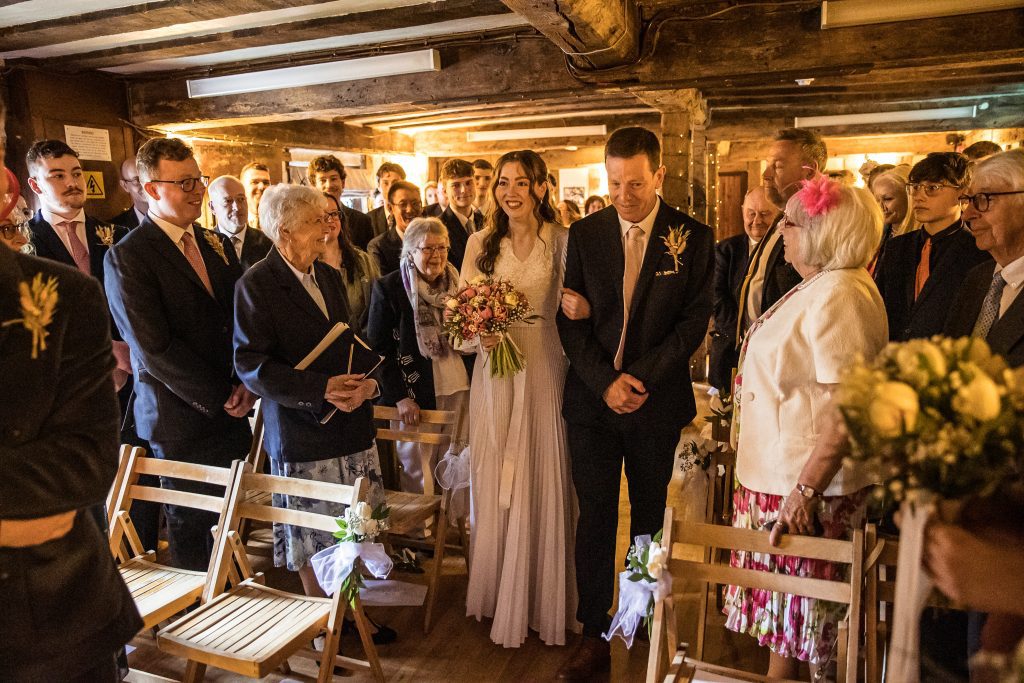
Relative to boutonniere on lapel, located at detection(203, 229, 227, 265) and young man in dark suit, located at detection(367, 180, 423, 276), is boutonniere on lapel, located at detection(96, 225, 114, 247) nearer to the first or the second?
boutonniere on lapel, located at detection(203, 229, 227, 265)

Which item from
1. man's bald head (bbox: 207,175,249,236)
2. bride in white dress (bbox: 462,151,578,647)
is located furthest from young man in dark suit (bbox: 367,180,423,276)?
bride in white dress (bbox: 462,151,578,647)

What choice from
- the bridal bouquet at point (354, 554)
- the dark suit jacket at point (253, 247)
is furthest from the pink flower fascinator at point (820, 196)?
the dark suit jacket at point (253, 247)

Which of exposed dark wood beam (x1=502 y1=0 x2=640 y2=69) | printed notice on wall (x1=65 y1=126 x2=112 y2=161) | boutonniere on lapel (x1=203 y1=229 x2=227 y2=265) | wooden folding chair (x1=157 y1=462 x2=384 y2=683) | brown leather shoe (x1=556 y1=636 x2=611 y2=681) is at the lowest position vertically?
brown leather shoe (x1=556 y1=636 x2=611 y2=681)

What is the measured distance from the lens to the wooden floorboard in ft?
9.51

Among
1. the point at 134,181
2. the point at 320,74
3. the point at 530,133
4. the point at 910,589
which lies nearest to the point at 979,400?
the point at 910,589

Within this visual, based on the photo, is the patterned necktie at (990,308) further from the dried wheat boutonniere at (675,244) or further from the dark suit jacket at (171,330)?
the dark suit jacket at (171,330)

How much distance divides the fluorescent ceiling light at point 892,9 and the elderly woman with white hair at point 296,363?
379 centimetres

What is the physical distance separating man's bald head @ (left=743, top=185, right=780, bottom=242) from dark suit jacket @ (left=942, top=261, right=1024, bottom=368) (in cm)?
205

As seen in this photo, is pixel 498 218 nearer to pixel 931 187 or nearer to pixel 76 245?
pixel 931 187

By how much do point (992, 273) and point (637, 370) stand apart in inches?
47.9

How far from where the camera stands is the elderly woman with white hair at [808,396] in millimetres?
1966

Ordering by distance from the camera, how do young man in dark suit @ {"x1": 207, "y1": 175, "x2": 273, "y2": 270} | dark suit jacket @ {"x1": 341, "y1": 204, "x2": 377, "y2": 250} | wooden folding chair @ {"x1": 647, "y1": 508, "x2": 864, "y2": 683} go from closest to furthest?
wooden folding chair @ {"x1": 647, "y1": 508, "x2": 864, "y2": 683} < young man in dark suit @ {"x1": 207, "y1": 175, "x2": 273, "y2": 270} < dark suit jacket @ {"x1": 341, "y1": 204, "x2": 377, "y2": 250}

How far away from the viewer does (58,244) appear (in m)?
3.66

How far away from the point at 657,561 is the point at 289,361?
173cm
